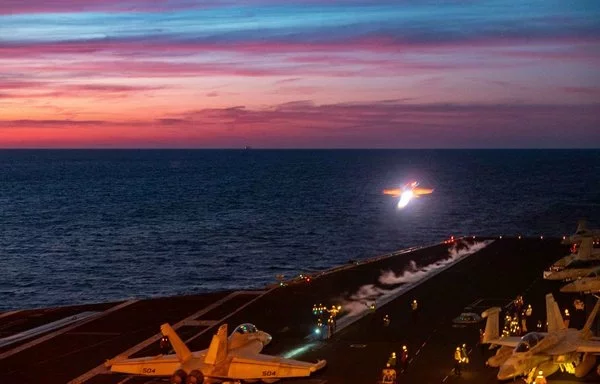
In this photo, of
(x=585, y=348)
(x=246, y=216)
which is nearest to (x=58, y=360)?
(x=585, y=348)

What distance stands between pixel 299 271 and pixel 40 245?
2051 inches

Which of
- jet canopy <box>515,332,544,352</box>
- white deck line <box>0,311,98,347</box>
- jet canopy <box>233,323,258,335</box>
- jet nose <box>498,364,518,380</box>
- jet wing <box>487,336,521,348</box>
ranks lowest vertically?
white deck line <box>0,311,98,347</box>

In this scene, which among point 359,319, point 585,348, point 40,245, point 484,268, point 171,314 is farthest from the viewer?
point 40,245

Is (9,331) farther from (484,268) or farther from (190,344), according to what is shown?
(484,268)

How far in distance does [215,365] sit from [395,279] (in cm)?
4459

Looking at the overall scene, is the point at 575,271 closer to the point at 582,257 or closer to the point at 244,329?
the point at 582,257

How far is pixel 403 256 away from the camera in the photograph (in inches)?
4018

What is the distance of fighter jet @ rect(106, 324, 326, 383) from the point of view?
4100 cm

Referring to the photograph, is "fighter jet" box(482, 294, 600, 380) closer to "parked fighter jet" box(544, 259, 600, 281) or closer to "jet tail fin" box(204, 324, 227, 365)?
"jet tail fin" box(204, 324, 227, 365)

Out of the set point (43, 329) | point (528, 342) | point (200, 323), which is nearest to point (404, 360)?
point (528, 342)

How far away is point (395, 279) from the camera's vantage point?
83.8 metres

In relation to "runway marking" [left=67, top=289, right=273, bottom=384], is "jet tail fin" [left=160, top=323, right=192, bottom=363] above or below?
above

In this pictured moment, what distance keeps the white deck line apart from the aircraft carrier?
0.29 ft

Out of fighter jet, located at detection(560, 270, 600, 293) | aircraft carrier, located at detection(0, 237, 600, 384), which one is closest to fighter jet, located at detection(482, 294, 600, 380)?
aircraft carrier, located at detection(0, 237, 600, 384)
